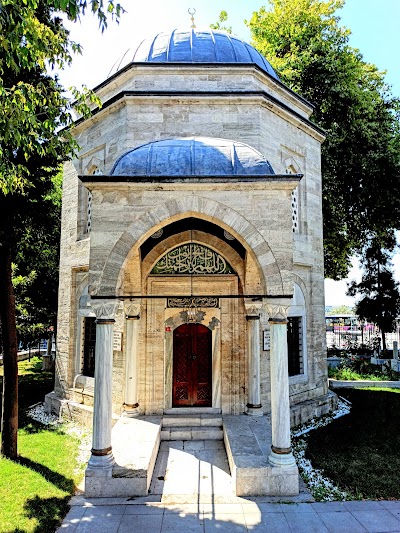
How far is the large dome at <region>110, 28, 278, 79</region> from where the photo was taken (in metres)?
10.2

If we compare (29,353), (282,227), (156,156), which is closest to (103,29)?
(156,156)

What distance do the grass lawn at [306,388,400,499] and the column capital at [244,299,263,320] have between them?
2923 mm

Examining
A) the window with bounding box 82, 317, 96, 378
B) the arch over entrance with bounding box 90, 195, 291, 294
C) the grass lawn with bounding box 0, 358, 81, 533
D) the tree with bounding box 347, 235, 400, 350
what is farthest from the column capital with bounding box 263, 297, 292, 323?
the tree with bounding box 347, 235, 400, 350

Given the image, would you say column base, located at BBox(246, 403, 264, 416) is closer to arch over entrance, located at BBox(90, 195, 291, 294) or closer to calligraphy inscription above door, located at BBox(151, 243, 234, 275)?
calligraphy inscription above door, located at BBox(151, 243, 234, 275)

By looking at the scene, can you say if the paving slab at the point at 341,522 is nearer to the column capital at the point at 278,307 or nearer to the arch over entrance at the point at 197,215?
the column capital at the point at 278,307

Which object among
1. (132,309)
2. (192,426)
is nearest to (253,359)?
(192,426)

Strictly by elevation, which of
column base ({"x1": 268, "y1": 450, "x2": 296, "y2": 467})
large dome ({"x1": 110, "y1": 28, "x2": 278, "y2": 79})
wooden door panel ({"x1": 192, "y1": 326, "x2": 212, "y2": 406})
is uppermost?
large dome ({"x1": 110, "y1": 28, "x2": 278, "y2": 79})

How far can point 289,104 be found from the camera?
421 inches

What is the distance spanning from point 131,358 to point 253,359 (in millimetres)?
2772

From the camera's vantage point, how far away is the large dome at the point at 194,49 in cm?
1016

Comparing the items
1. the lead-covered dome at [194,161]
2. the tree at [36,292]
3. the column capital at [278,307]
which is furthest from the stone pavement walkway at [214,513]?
the tree at [36,292]

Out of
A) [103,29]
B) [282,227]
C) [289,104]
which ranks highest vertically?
[289,104]

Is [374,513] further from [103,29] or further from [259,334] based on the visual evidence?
[103,29]

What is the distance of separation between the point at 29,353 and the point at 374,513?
20654 mm
